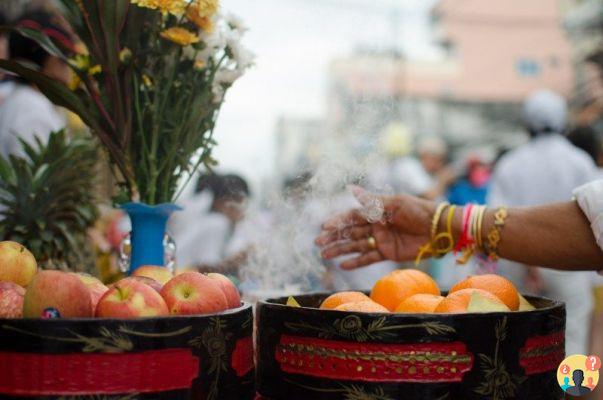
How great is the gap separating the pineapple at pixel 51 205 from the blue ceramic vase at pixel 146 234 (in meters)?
0.36

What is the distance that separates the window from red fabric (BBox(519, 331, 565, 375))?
32257 mm

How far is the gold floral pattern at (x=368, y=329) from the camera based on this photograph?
4.40 feet

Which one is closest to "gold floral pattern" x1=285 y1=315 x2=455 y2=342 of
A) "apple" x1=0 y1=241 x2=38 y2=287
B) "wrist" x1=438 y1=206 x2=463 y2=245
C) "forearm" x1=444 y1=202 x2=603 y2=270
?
"apple" x1=0 y1=241 x2=38 y2=287

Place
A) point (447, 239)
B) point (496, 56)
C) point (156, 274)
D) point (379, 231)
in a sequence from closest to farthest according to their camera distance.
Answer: point (156, 274) → point (447, 239) → point (379, 231) → point (496, 56)

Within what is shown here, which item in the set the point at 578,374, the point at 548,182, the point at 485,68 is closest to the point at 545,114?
the point at 548,182

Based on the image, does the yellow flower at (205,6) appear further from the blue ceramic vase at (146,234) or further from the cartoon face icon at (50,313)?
the cartoon face icon at (50,313)

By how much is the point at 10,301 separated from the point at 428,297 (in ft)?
2.60

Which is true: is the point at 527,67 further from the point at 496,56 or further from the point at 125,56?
the point at 125,56

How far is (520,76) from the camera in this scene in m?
32.8

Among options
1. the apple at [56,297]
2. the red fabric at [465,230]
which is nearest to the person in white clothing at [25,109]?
the red fabric at [465,230]

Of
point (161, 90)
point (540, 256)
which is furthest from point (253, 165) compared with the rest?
point (540, 256)

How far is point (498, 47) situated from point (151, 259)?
3267 centimetres

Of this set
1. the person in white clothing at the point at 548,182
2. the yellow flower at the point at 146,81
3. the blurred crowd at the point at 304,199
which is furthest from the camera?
the person in white clothing at the point at 548,182

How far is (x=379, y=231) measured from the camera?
2406 millimetres
